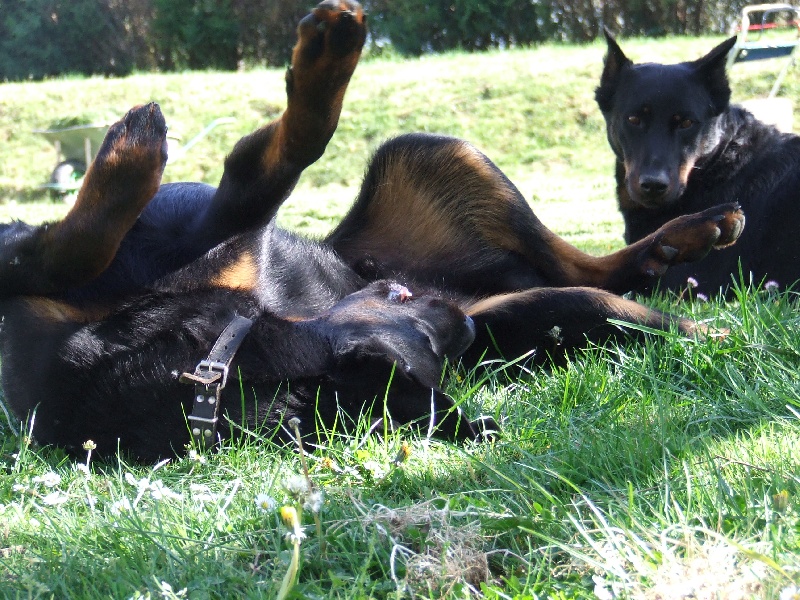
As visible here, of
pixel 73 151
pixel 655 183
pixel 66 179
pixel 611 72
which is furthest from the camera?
pixel 73 151

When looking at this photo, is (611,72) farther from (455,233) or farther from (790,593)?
(790,593)

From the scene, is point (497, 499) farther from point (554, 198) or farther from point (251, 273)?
point (554, 198)

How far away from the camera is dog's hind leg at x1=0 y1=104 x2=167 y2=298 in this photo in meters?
2.52

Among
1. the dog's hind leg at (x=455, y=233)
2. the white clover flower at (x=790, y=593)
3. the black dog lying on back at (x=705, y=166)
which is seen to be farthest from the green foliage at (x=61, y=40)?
the white clover flower at (x=790, y=593)

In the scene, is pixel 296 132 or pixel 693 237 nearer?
pixel 296 132

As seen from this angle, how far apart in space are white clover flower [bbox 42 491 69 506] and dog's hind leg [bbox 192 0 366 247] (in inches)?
40.2

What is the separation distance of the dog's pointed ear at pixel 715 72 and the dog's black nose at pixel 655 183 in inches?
28.9

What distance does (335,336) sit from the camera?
8.66ft

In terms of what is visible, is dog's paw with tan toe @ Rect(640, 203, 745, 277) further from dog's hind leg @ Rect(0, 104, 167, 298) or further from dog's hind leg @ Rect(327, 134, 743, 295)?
dog's hind leg @ Rect(0, 104, 167, 298)

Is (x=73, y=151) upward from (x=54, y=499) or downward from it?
downward

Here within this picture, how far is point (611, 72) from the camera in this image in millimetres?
5141

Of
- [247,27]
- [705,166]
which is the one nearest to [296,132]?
[705,166]

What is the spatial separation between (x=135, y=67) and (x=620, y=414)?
2309 centimetres

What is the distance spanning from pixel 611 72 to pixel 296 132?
299 centimetres
